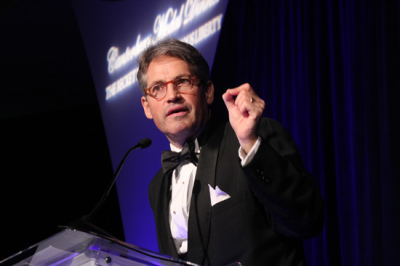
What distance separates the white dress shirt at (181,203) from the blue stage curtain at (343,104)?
1067 mm

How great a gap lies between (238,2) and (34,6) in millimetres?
2449

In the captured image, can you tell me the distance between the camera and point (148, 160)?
11.9ft

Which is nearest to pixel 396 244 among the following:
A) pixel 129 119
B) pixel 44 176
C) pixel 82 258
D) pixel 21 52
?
pixel 82 258

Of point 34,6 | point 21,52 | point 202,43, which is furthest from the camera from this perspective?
point 21,52

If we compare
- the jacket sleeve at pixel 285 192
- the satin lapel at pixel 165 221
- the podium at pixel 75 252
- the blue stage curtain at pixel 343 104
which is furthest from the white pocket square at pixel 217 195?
the blue stage curtain at pixel 343 104

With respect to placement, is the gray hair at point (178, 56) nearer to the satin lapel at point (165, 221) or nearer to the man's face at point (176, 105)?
the man's face at point (176, 105)

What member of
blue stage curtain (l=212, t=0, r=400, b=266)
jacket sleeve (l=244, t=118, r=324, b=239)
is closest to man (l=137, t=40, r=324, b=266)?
jacket sleeve (l=244, t=118, r=324, b=239)

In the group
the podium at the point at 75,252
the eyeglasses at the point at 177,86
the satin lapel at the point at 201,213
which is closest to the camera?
the podium at the point at 75,252

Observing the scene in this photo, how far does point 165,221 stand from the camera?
5.92ft

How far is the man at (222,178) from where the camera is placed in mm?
1337

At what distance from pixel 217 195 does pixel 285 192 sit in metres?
0.31

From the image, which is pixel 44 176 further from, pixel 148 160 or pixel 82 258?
pixel 82 258

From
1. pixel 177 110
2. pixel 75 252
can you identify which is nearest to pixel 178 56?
pixel 177 110

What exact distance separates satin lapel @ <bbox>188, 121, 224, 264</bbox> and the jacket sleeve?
238 mm
